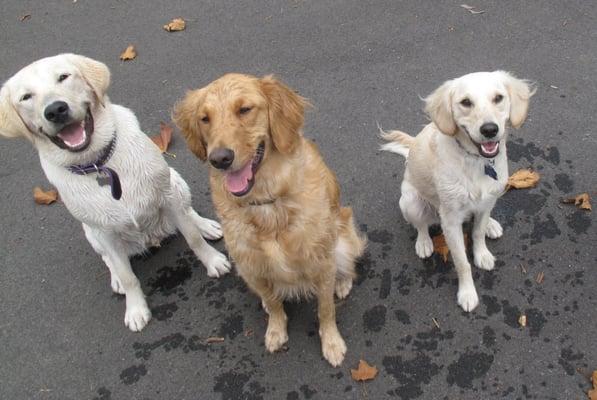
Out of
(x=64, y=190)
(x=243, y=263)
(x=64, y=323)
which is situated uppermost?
(x=64, y=190)

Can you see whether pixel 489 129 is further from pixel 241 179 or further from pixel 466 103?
pixel 241 179

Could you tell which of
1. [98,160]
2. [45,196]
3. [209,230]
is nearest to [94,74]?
[98,160]

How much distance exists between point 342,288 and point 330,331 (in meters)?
0.33

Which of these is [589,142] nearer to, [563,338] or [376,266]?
[563,338]

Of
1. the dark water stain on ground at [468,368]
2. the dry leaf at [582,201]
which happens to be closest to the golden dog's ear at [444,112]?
the dark water stain on ground at [468,368]

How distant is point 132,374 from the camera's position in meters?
2.91

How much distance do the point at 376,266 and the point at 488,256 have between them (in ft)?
2.26

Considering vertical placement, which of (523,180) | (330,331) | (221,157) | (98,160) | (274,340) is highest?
(221,157)

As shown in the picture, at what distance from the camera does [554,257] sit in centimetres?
304

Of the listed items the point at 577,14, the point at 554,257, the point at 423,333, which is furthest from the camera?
the point at 577,14

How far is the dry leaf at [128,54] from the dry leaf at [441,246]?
3.59 m

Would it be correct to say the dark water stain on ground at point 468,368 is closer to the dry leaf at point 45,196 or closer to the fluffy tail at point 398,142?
the fluffy tail at point 398,142

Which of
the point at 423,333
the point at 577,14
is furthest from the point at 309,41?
the point at 423,333

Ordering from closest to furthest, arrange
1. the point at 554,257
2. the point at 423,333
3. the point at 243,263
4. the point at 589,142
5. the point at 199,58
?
the point at 243,263
the point at 423,333
the point at 554,257
the point at 589,142
the point at 199,58
